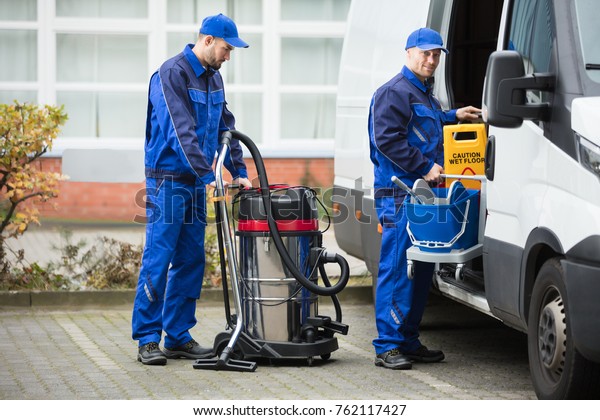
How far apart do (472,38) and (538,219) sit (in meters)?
3.27

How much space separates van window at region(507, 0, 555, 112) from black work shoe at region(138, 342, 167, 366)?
9.17 feet

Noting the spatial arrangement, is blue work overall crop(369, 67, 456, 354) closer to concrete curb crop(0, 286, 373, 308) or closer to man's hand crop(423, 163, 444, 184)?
man's hand crop(423, 163, 444, 184)

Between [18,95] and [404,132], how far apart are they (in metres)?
9.23

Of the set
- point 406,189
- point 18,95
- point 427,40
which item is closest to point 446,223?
point 406,189

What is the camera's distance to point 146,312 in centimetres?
724

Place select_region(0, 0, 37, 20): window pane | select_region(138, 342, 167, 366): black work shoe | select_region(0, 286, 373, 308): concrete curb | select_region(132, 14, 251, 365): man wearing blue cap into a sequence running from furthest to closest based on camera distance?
select_region(0, 0, 37, 20): window pane, select_region(0, 286, 373, 308): concrete curb, select_region(138, 342, 167, 366): black work shoe, select_region(132, 14, 251, 365): man wearing blue cap

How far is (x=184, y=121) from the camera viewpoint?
695cm

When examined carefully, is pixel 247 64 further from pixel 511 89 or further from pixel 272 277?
pixel 511 89

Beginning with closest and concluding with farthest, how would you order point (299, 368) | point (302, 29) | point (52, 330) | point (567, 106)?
point (567, 106)
point (299, 368)
point (52, 330)
point (302, 29)

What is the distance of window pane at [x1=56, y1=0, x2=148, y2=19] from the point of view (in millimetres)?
15047

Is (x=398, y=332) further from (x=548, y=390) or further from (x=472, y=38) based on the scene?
(x=472, y=38)

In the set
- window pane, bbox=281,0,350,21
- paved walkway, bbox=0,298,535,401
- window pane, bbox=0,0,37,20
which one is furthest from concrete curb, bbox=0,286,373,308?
window pane, bbox=281,0,350,21

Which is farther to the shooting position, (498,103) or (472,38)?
(472,38)

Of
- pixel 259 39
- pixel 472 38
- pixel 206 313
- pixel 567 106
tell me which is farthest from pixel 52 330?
pixel 259 39
